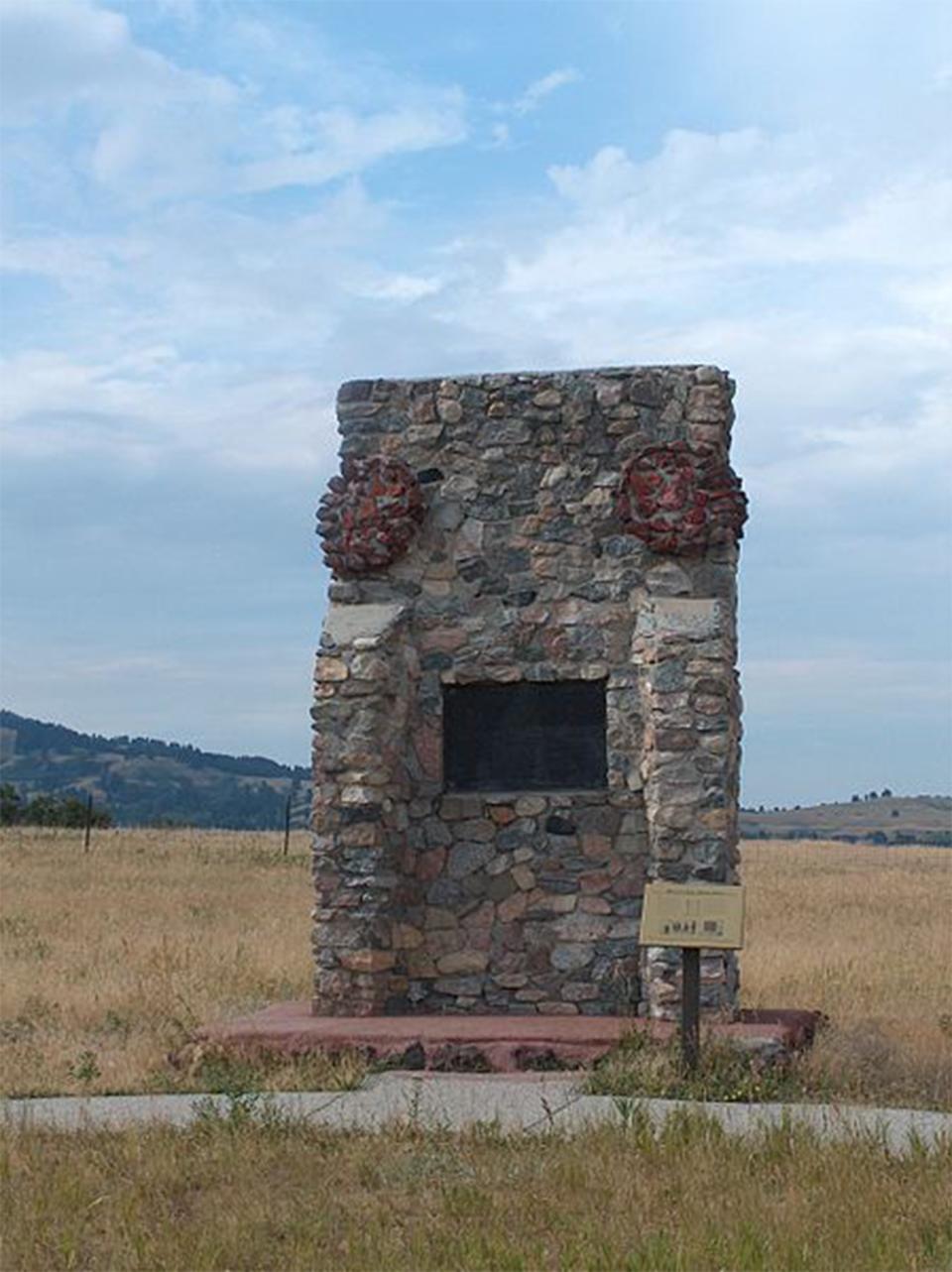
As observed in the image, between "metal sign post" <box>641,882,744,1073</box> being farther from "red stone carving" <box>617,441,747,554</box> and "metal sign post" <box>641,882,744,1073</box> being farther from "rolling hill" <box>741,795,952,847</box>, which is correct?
"rolling hill" <box>741,795,952,847</box>

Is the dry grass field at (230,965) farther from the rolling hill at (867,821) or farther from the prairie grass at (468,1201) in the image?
the rolling hill at (867,821)

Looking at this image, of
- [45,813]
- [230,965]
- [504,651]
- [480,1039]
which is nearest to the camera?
[480,1039]

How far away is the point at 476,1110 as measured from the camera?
31.2 feet

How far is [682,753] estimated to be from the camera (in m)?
11.9

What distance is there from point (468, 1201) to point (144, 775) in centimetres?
15582

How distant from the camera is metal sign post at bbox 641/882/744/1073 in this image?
10.4 m

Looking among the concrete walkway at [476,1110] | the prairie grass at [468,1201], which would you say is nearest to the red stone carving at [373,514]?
the concrete walkway at [476,1110]

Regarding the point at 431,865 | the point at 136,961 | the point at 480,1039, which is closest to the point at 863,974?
the point at 431,865

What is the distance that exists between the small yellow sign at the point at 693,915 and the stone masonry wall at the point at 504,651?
4.93 ft

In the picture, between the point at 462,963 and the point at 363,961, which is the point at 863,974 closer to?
the point at 462,963

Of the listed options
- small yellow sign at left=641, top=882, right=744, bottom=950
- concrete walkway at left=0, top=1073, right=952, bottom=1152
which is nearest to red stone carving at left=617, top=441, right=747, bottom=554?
small yellow sign at left=641, top=882, right=744, bottom=950

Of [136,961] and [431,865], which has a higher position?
[431,865]

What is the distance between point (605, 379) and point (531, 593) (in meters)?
1.52

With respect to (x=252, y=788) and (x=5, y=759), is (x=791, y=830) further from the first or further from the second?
(x=5, y=759)
